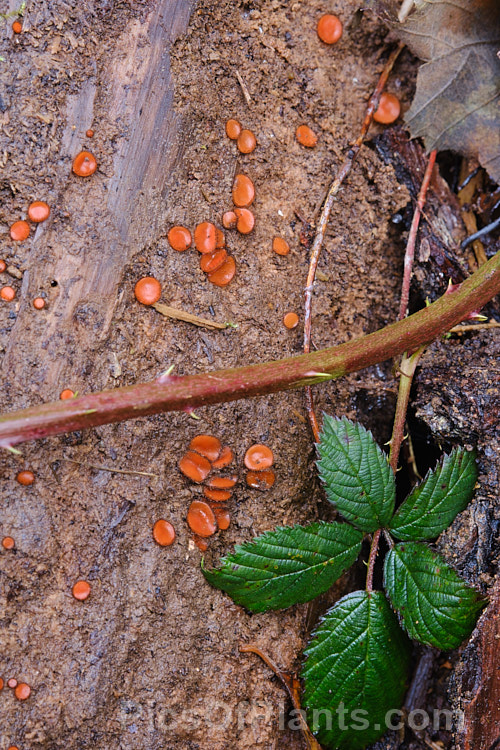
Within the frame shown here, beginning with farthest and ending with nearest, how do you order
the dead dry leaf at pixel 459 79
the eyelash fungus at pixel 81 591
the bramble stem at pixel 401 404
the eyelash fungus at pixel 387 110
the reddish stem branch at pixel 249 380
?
1. the eyelash fungus at pixel 387 110
2. the dead dry leaf at pixel 459 79
3. the bramble stem at pixel 401 404
4. the eyelash fungus at pixel 81 591
5. the reddish stem branch at pixel 249 380

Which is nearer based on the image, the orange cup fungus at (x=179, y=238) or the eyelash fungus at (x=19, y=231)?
the eyelash fungus at (x=19, y=231)

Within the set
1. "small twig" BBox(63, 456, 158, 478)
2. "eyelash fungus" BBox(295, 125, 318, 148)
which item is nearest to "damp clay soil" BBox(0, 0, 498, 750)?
"small twig" BBox(63, 456, 158, 478)

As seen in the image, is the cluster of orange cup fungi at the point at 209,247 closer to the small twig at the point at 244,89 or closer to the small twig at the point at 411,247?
the small twig at the point at 244,89

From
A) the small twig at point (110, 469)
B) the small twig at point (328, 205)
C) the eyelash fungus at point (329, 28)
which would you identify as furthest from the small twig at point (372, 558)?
the eyelash fungus at point (329, 28)

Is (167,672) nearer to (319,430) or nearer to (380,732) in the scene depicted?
(380,732)

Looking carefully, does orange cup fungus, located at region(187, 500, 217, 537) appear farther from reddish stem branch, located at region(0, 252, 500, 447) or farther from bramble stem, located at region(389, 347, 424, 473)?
bramble stem, located at region(389, 347, 424, 473)

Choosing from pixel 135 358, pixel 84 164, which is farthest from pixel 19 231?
pixel 135 358

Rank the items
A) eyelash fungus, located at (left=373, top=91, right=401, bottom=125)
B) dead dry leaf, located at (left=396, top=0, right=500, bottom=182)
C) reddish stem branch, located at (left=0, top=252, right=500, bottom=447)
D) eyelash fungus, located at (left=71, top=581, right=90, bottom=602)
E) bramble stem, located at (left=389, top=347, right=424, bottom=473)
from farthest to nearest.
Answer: eyelash fungus, located at (left=373, top=91, right=401, bottom=125), dead dry leaf, located at (left=396, top=0, right=500, bottom=182), bramble stem, located at (left=389, top=347, right=424, bottom=473), eyelash fungus, located at (left=71, top=581, right=90, bottom=602), reddish stem branch, located at (left=0, top=252, right=500, bottom=447)
